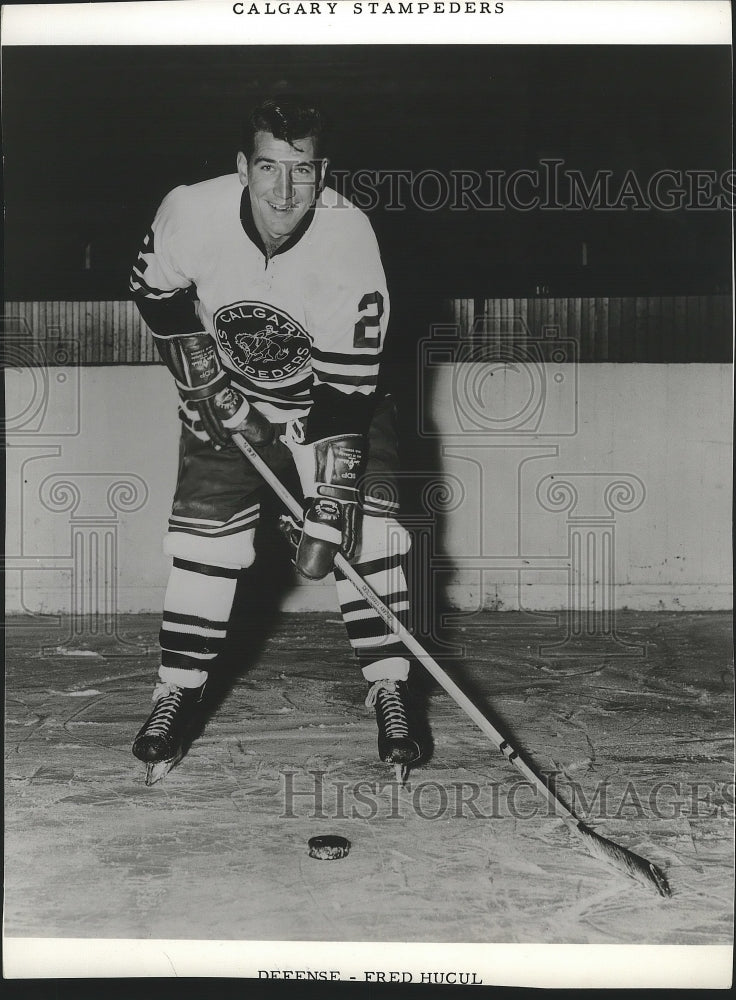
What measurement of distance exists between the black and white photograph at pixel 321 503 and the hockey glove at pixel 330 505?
0.01m

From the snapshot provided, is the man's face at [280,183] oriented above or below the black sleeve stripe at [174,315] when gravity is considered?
above

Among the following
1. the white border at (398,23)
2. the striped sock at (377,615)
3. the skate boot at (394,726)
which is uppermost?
the white border at (398,23)

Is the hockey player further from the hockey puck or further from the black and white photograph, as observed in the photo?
the hockey puck

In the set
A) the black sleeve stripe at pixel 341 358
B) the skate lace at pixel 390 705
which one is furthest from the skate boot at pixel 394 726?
the black sleeve stripe at pixel 341 358

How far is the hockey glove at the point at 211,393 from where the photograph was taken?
255 cm

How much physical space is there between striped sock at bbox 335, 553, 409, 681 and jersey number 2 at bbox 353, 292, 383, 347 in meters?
0.65

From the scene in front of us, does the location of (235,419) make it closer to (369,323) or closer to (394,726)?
(369,323)

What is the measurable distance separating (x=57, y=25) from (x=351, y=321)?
1.13 meters

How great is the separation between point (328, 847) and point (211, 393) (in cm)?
133

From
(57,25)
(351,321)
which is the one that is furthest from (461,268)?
(57,25)

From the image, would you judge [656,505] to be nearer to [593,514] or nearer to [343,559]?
[593,514]

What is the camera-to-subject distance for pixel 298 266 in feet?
8.10

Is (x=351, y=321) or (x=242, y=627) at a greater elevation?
(x=351, y=321)

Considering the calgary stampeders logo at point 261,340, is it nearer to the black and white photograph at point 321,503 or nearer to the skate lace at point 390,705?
the black and white photograph at point 321,503
